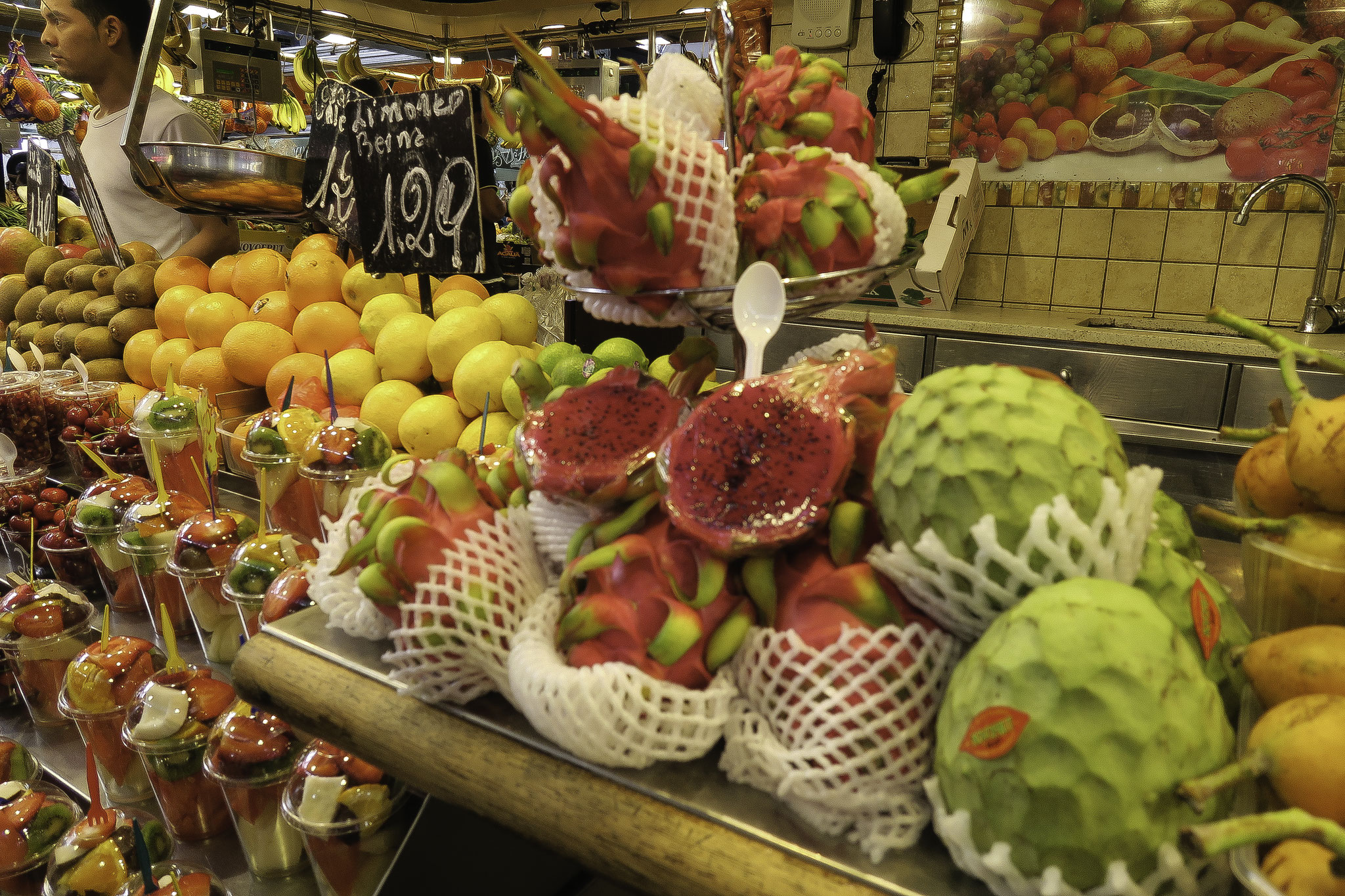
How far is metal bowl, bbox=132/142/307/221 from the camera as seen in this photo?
182cm

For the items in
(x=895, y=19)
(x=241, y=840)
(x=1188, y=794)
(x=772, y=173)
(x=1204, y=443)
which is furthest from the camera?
(x=895, y=19)

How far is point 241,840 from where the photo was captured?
1.09 metres

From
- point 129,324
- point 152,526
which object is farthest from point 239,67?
point 152,526

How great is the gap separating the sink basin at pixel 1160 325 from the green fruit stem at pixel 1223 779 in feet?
9.31

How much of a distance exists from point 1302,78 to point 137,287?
13.4ft

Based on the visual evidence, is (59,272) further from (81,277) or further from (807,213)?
(807,213)

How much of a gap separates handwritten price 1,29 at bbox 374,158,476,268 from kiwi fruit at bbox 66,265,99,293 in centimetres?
135

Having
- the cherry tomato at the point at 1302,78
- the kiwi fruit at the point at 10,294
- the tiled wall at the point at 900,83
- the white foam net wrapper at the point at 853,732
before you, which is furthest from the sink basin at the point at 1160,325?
the kiwi fruit at the point at 10,294

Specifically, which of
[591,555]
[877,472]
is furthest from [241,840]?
[877,472]

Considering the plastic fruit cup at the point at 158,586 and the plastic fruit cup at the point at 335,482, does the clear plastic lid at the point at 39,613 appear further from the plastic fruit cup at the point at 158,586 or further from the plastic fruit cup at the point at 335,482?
the plastic fruit cup at the point at 335,482

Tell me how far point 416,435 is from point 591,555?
1.05 m

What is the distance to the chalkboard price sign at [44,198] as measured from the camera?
11.3 feet

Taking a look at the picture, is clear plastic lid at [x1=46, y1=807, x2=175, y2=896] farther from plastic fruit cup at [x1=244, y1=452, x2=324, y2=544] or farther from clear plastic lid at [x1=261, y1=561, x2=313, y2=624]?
plastic fruit cup at [x1=244, y1=452, x2=324, y2=544]

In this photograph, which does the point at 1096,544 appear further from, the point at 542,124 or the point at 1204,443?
the point at 1204,443
